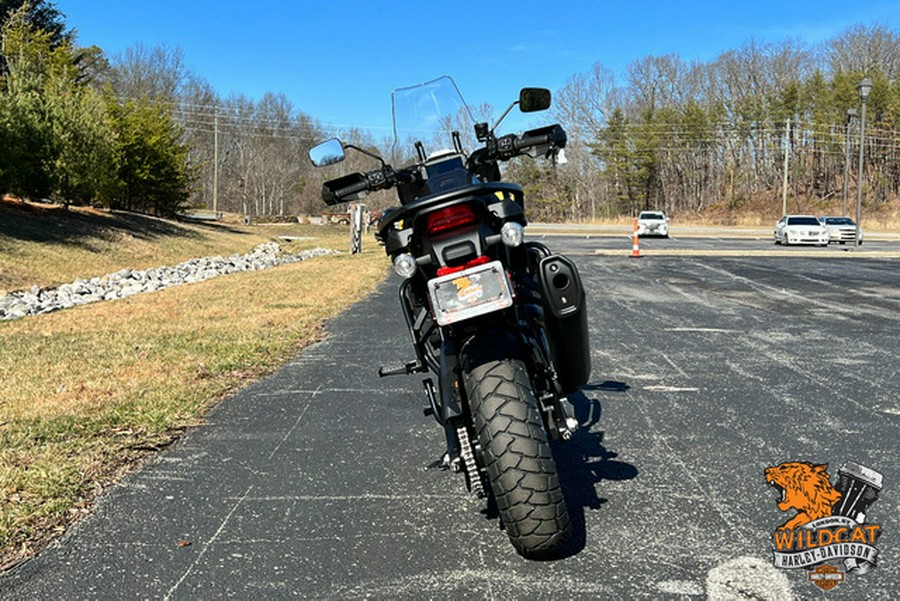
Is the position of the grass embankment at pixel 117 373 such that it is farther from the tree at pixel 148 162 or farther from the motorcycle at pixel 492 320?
the tree at pixel 148 162

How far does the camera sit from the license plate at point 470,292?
3223 mm

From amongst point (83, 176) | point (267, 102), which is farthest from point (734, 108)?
point (83, 176)

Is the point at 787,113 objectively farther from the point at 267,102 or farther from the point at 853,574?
the point at 853,574

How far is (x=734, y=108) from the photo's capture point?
7931 centimetres

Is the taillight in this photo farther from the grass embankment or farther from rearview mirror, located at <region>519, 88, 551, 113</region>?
the grass embankment

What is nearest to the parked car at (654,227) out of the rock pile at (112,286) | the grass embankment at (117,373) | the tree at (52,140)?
the rock pile at (112,286)

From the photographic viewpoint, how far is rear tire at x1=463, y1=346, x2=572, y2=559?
9.99 feet

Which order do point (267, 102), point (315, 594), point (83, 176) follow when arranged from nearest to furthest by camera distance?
point (315, 594) → point (83, 176) → point (267, 102)

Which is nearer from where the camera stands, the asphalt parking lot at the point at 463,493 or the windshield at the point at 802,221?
the asphalt parking lot at the point at 463,493

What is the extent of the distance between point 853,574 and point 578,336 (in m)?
1.54

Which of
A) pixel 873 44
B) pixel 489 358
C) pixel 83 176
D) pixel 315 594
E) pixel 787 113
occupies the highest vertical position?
pixel 873 44

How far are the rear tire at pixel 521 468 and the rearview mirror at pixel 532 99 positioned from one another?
1882mm

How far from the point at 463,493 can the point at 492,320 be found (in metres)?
1.10

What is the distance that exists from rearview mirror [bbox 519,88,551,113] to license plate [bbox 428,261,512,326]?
4.82 feet
